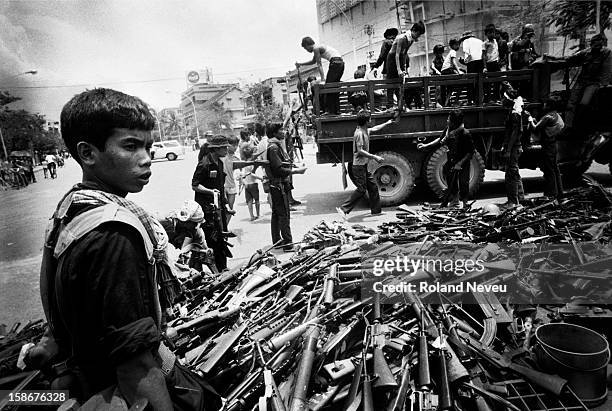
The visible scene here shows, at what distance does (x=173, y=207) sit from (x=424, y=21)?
1035 inches

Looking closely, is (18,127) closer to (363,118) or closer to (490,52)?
(363,118)

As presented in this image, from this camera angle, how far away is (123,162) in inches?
51.4

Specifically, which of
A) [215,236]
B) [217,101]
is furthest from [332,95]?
[217,101]

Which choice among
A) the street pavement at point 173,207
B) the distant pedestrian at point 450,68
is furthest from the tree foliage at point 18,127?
the distant pedestrian at point 450,68

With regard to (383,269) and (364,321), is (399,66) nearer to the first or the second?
(383,269)

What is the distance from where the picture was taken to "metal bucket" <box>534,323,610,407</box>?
7.73 ft

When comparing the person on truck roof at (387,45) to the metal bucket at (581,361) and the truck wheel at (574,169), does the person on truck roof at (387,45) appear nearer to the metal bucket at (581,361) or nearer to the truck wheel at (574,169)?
the truck wheel at (574,169)

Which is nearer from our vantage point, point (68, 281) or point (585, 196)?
point (68, 281)

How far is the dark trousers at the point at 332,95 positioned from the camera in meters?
7.74

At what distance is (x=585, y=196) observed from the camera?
564 centimetres

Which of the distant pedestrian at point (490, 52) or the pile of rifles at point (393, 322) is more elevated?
the distant pedestrian at point (490, 52)

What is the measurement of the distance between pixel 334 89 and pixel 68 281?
721 centimetres

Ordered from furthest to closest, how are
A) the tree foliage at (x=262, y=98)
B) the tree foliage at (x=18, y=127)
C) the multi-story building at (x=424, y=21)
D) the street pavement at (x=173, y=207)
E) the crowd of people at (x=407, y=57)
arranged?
1. the tree foliage at (x=262, y=98)
2. the multi-story building at (x=424, y=21)
3. the tree foliage at (x=18, y=127)
4. the crowd of people at (x=407, y=57)
5. the street pavement at (x=173, y=207)

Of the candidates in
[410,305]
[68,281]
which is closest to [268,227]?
[410,305]
